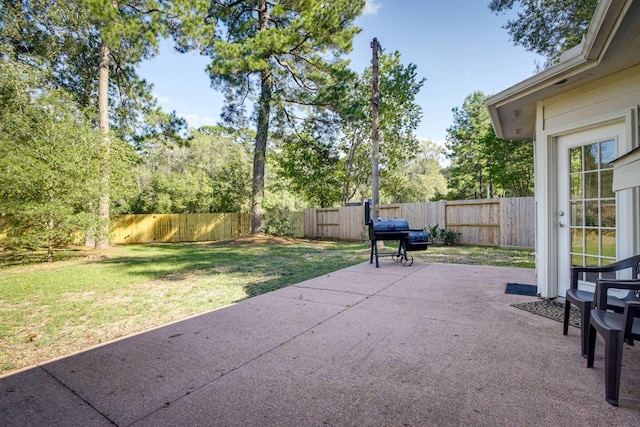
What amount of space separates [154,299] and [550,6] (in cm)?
1342

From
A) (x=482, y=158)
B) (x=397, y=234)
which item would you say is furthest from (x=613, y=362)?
(x=482, y=158)

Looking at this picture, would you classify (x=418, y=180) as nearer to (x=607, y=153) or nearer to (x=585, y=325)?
(x=607, y=153)

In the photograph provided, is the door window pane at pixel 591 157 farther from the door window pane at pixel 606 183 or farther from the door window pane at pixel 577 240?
the door window pane at pixel 577 240

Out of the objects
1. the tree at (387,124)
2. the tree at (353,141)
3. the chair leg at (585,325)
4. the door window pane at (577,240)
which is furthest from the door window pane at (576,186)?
the tree at (387,124)

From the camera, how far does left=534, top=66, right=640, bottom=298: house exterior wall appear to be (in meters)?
3.01

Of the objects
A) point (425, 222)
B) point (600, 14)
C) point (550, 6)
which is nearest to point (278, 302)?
point (600, 14)

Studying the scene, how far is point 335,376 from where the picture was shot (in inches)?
80.1

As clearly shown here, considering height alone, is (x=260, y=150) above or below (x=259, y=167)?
above

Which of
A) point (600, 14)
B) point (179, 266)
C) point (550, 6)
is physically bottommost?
point (179, 266)

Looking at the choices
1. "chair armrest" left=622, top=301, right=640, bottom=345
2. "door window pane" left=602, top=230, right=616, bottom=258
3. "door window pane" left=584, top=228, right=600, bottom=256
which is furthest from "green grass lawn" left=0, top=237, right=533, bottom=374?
"chair armrest" left=622, top=301, right=640, bottom=345

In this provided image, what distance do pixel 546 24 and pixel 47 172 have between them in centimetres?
1518

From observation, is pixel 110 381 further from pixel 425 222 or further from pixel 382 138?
pixel 382 138

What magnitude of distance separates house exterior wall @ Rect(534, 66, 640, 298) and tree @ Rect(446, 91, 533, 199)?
14305 mm

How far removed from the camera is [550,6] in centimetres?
959
